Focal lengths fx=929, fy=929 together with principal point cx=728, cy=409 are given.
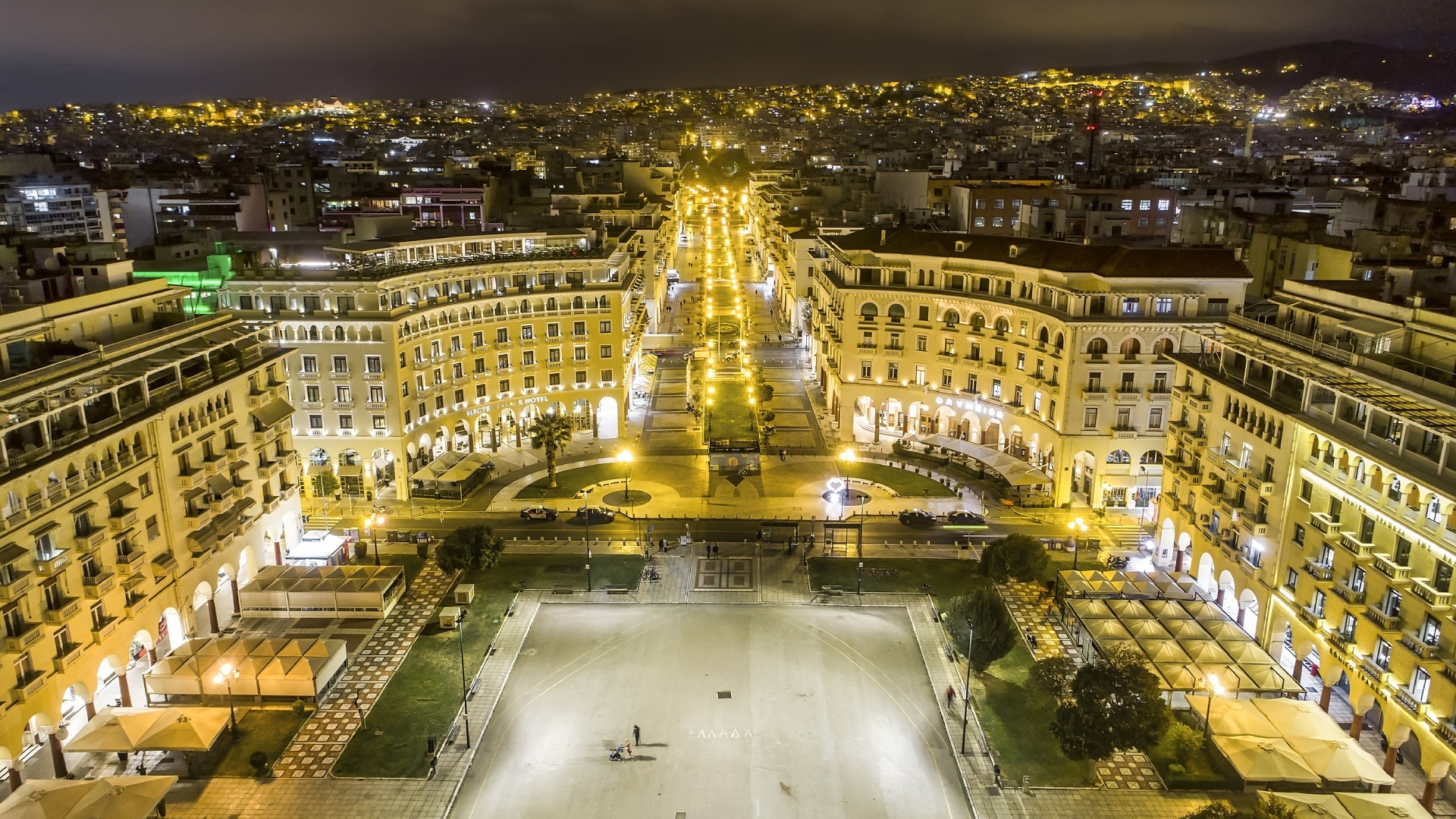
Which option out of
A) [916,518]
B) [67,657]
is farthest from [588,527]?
[67,657]

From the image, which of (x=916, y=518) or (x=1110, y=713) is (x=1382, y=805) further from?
(x=916, y=518)

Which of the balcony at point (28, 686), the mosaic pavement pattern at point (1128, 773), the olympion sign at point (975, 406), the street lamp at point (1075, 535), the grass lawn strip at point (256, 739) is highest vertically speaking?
the olympion sign at point (975, 406)

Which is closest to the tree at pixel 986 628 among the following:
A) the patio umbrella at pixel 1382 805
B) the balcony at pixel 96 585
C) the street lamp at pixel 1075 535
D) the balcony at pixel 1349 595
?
the street lamp at pixel 1075 535

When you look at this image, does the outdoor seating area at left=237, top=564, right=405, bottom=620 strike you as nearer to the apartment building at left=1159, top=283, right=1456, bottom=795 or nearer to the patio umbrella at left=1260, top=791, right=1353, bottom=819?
the patio umbrella at left=1260, top=791, right=1353, bottom=819

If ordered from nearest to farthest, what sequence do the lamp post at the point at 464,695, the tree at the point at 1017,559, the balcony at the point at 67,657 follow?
1. the balcony at the point at 67,657
2. the lamp post at the point at 464,695
3. the tree at the point at 1017,559

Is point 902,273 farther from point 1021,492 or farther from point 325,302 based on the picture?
point 325,302

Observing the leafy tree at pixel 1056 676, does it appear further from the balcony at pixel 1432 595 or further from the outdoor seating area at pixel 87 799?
the outdoor seating area at pixel 87 799

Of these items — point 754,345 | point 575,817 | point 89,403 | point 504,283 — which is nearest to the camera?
point 575,817

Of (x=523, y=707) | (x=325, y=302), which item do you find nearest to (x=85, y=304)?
(x=325, y=302)
